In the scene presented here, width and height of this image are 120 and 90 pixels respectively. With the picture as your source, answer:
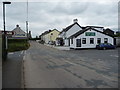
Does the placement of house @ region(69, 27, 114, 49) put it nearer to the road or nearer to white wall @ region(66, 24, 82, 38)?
white wall @ region(66, 24, 82, 38)

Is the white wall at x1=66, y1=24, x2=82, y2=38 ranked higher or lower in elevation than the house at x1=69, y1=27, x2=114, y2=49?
higher

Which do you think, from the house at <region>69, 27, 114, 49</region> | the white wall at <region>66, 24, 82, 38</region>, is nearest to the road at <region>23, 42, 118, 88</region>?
the house at <region>69, 27, 114, 49</region>

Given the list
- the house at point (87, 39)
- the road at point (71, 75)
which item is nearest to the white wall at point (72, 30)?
the house at point (87, 39)

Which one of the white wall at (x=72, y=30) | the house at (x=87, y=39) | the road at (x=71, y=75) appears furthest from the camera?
the white wall at (x=72, y=30)

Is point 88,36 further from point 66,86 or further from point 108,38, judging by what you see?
point 66,86

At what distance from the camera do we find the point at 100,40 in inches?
1521

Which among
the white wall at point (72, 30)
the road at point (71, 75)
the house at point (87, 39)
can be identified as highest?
the white wall at point (72, 30)

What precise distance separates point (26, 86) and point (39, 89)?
31.2 inches

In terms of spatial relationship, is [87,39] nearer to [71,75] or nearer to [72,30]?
[72,30]

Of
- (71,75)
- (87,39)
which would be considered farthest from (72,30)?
(71,75)

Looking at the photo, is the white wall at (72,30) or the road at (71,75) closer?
the road at (71,75)

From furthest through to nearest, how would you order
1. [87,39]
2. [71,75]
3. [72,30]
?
[72,30] < [87,39] < [71,75]

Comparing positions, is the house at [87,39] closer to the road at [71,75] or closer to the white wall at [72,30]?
the white wall at [72,30]

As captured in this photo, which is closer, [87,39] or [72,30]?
[87,39]
